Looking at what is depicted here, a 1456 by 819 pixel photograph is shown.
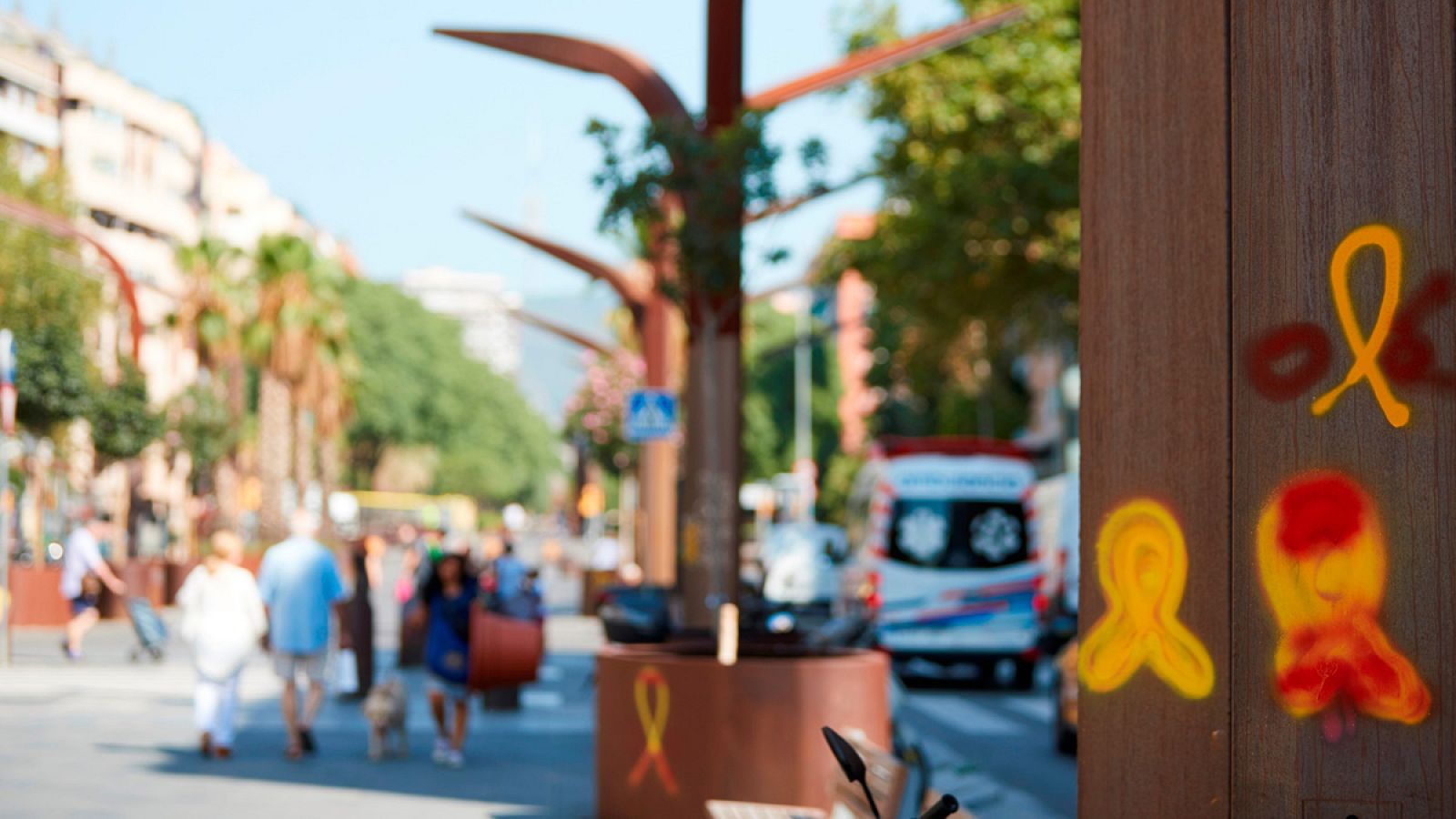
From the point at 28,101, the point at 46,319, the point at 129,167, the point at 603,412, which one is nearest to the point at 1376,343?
the point at 46,319

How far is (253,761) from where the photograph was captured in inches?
579

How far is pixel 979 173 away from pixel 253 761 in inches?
714

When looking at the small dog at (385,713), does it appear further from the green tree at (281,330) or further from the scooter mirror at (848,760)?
the green tree at (281,330)

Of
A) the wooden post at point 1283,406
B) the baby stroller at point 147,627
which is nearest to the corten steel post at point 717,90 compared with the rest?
the baby stroller at point 147,627

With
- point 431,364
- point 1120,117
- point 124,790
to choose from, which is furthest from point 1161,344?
point 431,364

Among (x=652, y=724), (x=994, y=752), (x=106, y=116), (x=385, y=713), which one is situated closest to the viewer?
(x=652, y=724)

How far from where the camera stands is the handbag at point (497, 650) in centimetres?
1495

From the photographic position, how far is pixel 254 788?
12.9m

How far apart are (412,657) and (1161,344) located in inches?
803

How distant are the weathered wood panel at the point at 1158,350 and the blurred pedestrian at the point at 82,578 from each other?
20.7 metres

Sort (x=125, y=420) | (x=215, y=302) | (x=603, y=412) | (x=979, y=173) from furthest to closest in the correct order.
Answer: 1. (x=603, y=412)
2. (x=215, y=302)
3. (x=125, y=420)
4. (x=979, y=173)

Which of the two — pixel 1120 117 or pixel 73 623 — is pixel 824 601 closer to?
pixel 73 623

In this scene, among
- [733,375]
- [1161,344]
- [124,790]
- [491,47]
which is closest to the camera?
[1161,344]

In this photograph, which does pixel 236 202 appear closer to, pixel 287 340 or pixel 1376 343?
pixel 287 340
